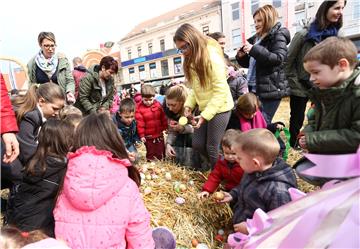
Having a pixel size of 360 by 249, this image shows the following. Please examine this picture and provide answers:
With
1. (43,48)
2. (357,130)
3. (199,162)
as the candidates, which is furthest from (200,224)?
(43,48)

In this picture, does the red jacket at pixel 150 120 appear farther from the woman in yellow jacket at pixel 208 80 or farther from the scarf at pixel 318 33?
the scarf at pixel 318 33

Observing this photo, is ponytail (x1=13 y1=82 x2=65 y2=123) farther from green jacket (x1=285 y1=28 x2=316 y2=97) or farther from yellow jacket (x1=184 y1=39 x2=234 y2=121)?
green jacket (x1=285 y1=28 x2=316 y2=97)

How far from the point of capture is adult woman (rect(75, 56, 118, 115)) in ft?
12.3

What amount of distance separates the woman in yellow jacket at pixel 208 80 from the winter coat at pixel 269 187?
0.76m

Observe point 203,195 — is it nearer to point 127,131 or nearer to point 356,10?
point 127,131

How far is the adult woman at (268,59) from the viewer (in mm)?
3018

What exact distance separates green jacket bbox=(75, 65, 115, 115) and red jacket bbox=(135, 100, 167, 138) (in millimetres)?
523

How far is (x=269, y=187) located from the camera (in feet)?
6.05

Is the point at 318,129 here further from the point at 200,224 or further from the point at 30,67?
the point at 30,67

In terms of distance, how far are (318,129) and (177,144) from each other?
Result: 187 centimetres

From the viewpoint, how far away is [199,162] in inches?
127

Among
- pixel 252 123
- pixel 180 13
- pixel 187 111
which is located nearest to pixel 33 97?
pixel 187 111

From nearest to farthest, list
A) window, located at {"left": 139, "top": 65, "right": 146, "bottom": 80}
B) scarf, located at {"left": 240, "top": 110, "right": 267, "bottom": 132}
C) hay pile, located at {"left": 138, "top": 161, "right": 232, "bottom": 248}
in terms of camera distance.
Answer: hay pile, located at {"left": 138, "top": 161, "right": 232, "bottom": 248}
scarf, located at {"left": 240, "top": 110, "right": 267, "bottom": 132}
window, located at {"left": 139, "top": 65, "right": 146, "bottom": 80}

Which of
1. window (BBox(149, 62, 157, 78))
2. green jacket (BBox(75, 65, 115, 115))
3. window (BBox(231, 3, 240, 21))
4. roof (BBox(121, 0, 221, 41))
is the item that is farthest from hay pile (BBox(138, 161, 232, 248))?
window (BBox(149, 62, 157, 78))
